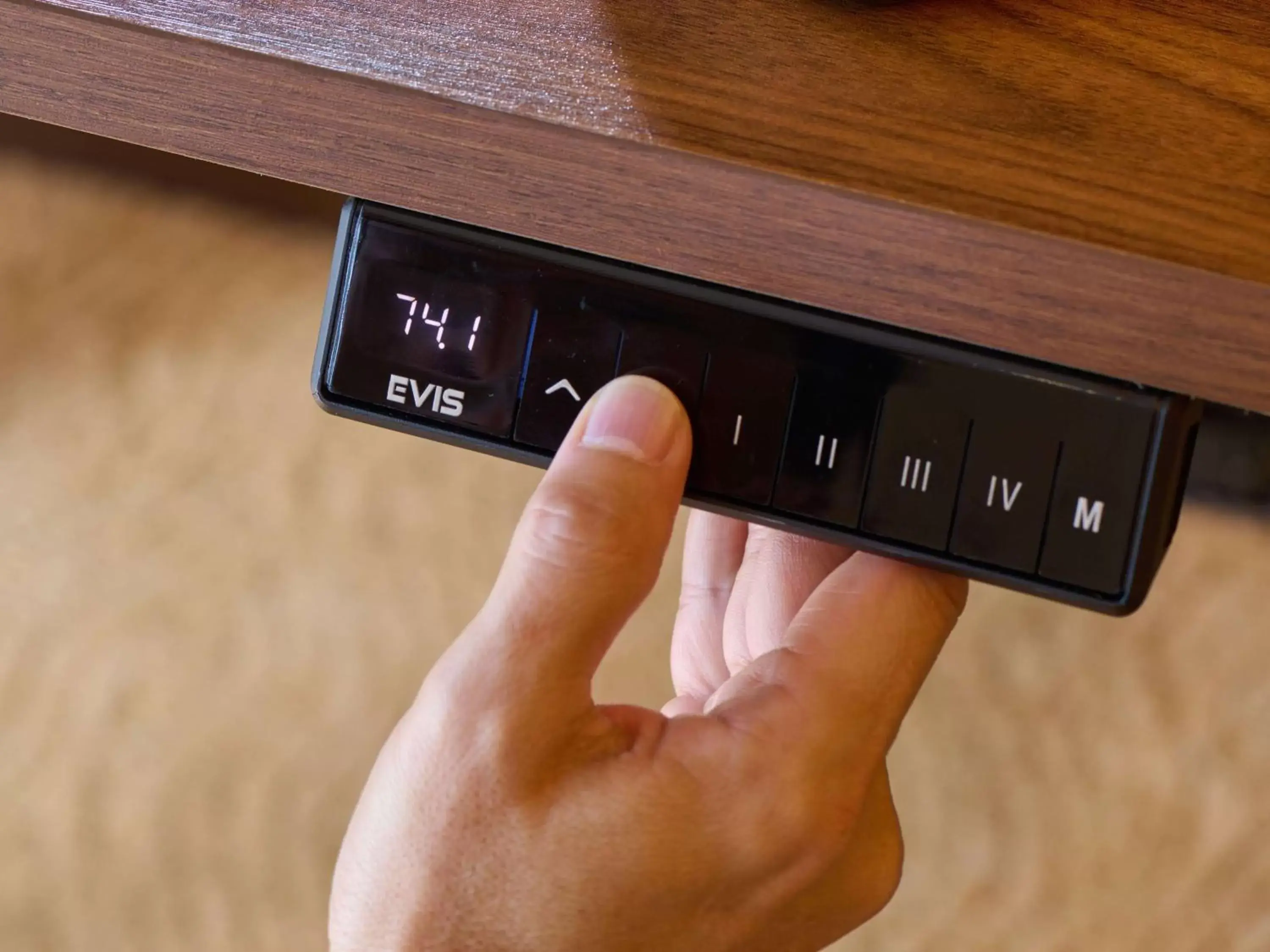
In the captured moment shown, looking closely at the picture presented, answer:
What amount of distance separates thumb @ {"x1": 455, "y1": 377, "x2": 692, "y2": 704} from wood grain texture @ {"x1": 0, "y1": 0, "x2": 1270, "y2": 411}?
0.05m

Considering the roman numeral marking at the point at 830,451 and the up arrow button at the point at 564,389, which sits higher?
the up arrow button at the point at 564,389

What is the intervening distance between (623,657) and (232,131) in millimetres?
416

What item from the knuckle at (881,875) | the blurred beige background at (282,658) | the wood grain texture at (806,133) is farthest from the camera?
the blurred beige background at (282,658)

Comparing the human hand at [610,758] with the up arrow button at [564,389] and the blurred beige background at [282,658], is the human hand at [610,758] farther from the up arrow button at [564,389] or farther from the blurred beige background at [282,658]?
the blurred beige background at [282,658]

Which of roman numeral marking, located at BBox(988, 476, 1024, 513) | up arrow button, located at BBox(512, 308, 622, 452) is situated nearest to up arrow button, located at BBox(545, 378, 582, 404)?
up arrow button, located at BBox(512, 308, 622, 452)

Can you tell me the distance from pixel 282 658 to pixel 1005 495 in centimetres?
50

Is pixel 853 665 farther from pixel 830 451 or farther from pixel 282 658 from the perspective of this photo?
pixel 282 658

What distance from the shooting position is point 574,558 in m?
0.26

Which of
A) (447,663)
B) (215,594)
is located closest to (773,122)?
(447,663)

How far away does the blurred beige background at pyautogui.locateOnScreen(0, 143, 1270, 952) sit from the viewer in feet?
1.74

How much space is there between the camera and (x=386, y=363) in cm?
26

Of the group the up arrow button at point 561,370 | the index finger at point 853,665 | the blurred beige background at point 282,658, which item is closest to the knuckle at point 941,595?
the index finger at point 853,665

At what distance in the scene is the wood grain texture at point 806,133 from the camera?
0.20m

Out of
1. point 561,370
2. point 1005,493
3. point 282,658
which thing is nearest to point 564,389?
point 561,370
